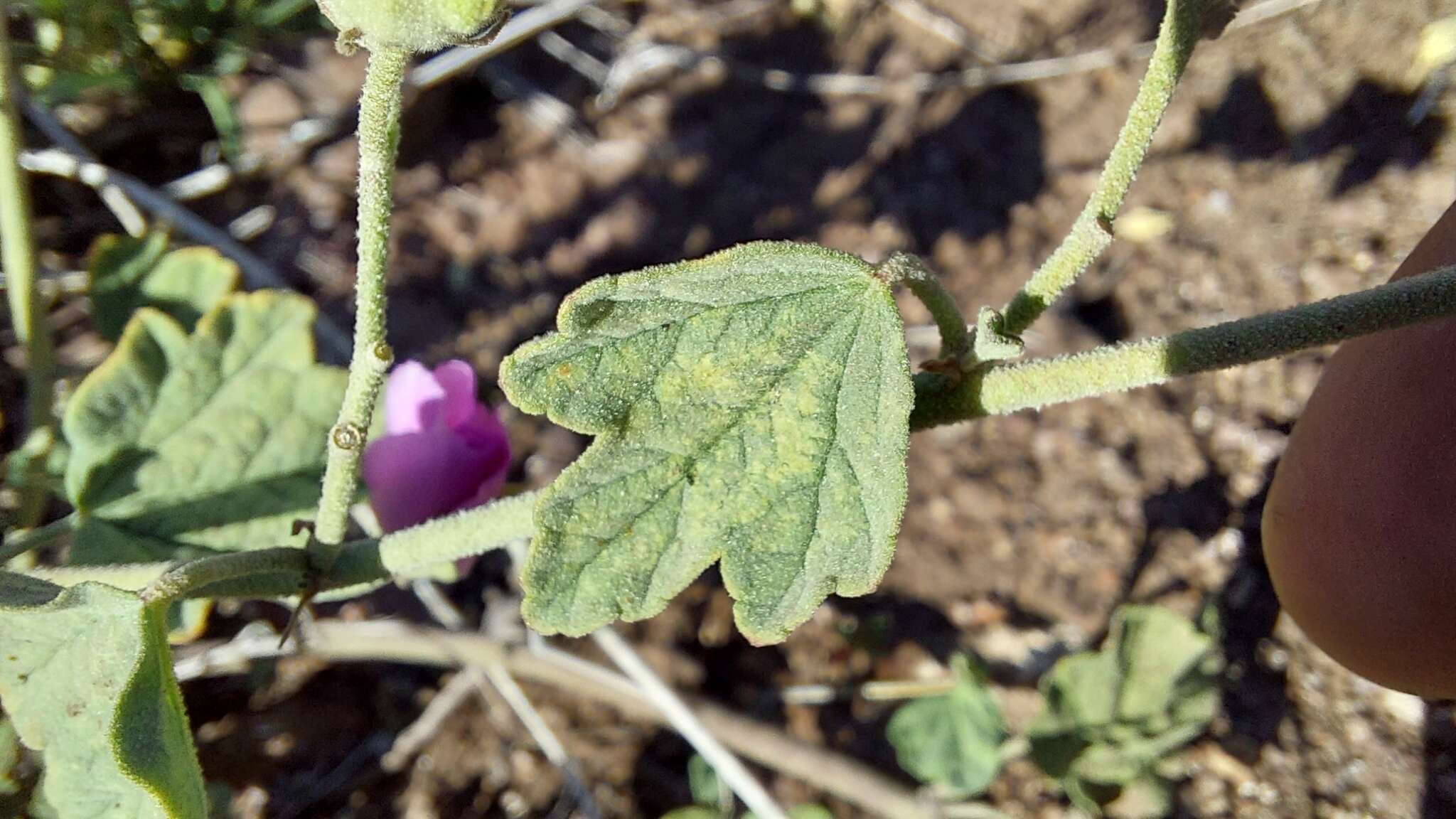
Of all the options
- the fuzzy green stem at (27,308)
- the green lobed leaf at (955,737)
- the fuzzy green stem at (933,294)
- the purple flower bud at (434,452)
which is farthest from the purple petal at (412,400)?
the green lobed leaf at (955,737)


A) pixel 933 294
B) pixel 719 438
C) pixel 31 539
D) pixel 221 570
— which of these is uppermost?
pixel 933 294

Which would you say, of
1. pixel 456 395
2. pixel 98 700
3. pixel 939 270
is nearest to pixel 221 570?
pixel 98 700

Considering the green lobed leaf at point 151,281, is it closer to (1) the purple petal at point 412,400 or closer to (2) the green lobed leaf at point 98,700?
(1) the purple petal at point 412,400

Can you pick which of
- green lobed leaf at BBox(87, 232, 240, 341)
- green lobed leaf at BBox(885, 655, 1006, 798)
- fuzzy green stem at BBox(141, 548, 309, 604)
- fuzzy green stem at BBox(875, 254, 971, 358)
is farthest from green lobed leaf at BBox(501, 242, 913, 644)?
green lobed leaf at BBox(885, 655, 1006, 798)

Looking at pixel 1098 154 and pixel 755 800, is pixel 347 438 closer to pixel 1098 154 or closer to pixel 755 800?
pixel 755 800

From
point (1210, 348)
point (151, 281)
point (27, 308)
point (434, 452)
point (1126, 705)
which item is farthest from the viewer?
point (1126, 705)

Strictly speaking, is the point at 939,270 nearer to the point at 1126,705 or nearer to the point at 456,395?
the point at 1126,705

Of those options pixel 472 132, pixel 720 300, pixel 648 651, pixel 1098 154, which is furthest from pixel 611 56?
pixel 720 300
